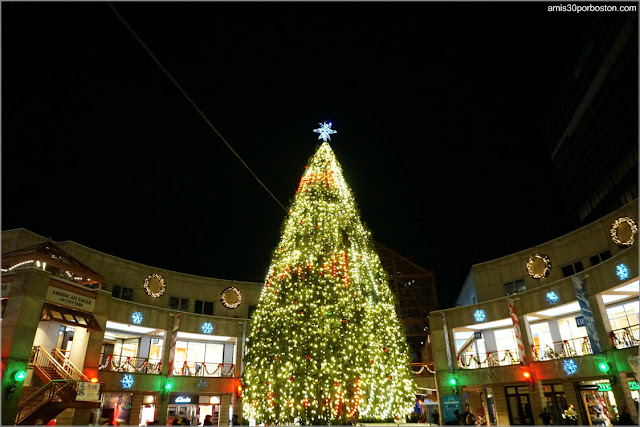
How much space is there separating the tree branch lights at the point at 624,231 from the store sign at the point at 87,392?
27288mm

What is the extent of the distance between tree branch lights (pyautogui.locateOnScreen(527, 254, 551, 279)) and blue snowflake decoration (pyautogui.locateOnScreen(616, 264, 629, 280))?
6514mm

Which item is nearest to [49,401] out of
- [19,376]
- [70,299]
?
[19,376]

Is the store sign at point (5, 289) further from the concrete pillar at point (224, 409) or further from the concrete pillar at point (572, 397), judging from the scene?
the concrete pillar at point (572, 397)

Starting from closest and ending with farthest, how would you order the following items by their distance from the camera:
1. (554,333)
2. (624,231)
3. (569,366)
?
1. (624,231)
2. (569,366)
3. (554,333)

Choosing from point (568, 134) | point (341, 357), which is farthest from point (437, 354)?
point (568, 134)

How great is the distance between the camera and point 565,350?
24344mm

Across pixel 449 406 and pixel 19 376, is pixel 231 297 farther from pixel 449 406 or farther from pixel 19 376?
pixel 449 406

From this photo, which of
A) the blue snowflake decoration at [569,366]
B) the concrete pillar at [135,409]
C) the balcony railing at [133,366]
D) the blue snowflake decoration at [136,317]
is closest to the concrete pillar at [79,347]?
the balcony railing at [133,366]

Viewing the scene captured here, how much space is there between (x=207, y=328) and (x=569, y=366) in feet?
75.9

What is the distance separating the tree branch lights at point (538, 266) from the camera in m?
25.9

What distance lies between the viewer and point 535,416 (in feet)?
76.9

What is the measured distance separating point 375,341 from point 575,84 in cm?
4647

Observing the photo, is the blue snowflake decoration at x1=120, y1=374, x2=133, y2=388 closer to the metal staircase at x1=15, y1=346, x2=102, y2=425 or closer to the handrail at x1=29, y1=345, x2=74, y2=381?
the handrail at x1=29, y1=345, x2=74, y2=381

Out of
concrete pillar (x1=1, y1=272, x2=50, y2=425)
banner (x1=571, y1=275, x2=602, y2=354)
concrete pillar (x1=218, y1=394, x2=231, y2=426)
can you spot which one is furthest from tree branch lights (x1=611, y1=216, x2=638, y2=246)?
concrete pillar (x1=1, y1=272, x2=50, y2=425)
